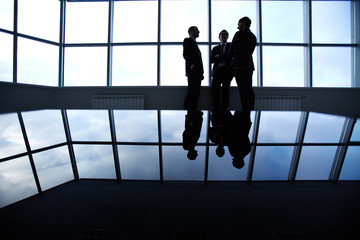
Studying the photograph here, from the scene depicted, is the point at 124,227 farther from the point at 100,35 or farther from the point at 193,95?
the point at 100,35

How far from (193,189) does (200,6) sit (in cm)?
657

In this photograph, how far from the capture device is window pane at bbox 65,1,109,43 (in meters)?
6.20

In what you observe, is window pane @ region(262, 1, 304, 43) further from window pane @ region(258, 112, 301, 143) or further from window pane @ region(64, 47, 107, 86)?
window pane @ region(258, 112, 301, 143)

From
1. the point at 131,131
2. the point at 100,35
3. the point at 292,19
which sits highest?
the point at 292,19

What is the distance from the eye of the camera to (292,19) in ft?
20.6

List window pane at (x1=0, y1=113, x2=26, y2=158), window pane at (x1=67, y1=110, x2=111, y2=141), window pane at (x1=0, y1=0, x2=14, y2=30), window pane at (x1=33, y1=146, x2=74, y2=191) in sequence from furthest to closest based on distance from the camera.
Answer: window pane at (x1=0, y1=0, x2=14, y2=30) < window pane at (x1=67, y1=110, x2=111, y2=141) < window pane at (x1=0, y1=113, x2=26, y2=158) < window pane at (x1=33, y1=146, x2=74, y2=191)

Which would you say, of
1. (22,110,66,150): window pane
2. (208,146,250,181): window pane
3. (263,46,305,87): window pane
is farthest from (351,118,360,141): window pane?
(263,46,305,87): window pane

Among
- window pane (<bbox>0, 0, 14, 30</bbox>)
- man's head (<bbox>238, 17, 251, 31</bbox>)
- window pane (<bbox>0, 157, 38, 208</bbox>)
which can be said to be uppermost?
window pane (<bbox>0, 0, 14, 30</bbox>)

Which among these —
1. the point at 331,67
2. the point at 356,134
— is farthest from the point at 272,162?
the point at 331,67

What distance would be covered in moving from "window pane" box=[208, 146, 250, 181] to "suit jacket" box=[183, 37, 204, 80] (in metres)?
3.49

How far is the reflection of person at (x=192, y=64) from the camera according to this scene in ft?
13.4

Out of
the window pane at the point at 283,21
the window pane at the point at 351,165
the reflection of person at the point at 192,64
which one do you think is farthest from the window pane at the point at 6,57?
the window pane at the point at 283,21

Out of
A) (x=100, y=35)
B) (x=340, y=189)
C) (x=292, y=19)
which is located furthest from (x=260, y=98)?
(x=340, y=189)

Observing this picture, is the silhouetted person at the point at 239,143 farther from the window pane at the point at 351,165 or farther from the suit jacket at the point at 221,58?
the suit jacket at the point at 221,58
